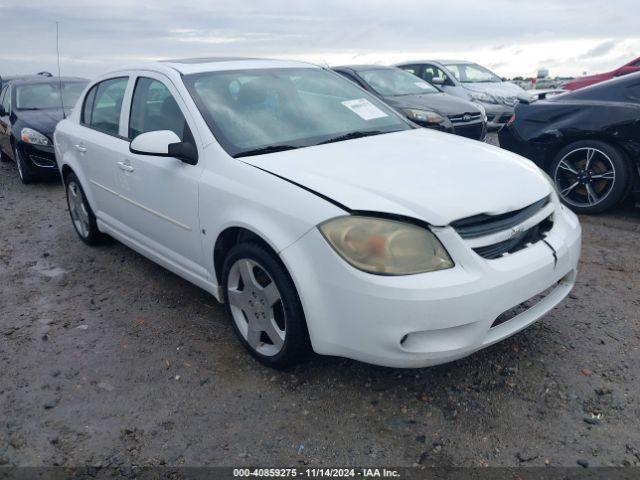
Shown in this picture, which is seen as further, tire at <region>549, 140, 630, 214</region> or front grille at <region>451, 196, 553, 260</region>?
tire at <region>549, 140, 630, 214</region>

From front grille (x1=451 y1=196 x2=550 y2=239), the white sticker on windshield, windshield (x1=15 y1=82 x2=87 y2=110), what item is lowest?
windshield (x1=15 y1=82 x2=87 y2=110)

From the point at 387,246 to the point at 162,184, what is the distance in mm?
1632

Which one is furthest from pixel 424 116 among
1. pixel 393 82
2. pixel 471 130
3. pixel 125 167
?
pixel 125 167

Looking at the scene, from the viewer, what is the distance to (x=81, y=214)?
4.91m

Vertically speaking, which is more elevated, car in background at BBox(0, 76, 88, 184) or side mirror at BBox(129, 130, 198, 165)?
side mirror at BBox(129, 130, 198, 165)

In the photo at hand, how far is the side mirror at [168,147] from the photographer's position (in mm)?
2971

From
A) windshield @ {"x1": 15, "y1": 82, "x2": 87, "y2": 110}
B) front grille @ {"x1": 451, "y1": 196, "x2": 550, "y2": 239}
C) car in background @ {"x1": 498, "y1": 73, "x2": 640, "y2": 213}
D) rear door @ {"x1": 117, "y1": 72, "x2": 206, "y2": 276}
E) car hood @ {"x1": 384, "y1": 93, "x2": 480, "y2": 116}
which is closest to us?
front grille @ {"x1": 451, "y1": 196, "x2": 550, "y2": 239}

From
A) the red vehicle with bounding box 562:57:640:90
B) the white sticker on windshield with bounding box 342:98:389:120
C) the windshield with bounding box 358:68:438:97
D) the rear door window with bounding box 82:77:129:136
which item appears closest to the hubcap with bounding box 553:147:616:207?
the white sticker on windshield with bounding box 342:98:389:120

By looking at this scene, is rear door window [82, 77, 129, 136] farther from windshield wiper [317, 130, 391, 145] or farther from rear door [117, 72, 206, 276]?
windshield wiper [317, 130, 391, 145]

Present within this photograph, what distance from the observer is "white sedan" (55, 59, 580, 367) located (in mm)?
2262

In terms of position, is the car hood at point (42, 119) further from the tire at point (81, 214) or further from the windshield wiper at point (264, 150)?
the windshield wiper at point (264, 150)

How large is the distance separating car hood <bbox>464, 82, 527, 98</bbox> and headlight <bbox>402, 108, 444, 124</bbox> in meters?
4.04

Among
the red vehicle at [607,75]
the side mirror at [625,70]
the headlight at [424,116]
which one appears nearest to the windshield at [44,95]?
the headlight at [424,116]

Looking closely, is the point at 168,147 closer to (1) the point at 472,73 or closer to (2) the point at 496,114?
(2) the point at 496,114
